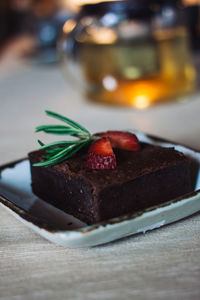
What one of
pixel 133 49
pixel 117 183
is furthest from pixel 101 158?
pixel 133 49

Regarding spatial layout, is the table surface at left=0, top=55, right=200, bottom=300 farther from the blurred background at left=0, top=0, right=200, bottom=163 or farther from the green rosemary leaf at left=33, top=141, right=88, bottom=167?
the blurred background at left=0, top=0, right=200, bottom=163

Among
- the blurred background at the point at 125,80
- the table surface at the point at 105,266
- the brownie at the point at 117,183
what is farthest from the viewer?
the blurred background at the point at 125,80

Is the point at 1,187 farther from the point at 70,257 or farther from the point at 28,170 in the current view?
the point at 70,257

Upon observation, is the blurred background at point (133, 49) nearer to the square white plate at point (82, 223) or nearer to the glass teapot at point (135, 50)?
the glass teapot at point (135, 50)

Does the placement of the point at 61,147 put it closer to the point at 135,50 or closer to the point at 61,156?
the point at 61,156

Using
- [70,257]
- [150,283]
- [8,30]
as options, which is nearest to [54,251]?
Result: [70,257]

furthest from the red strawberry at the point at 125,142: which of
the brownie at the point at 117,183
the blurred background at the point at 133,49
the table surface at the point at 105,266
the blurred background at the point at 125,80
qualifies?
the blurred background at the point at 133,49

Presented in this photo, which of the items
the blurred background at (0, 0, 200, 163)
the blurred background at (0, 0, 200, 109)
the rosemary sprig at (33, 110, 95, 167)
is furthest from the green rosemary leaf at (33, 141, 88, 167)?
the blurred background at (0, 0, 200, 109)
